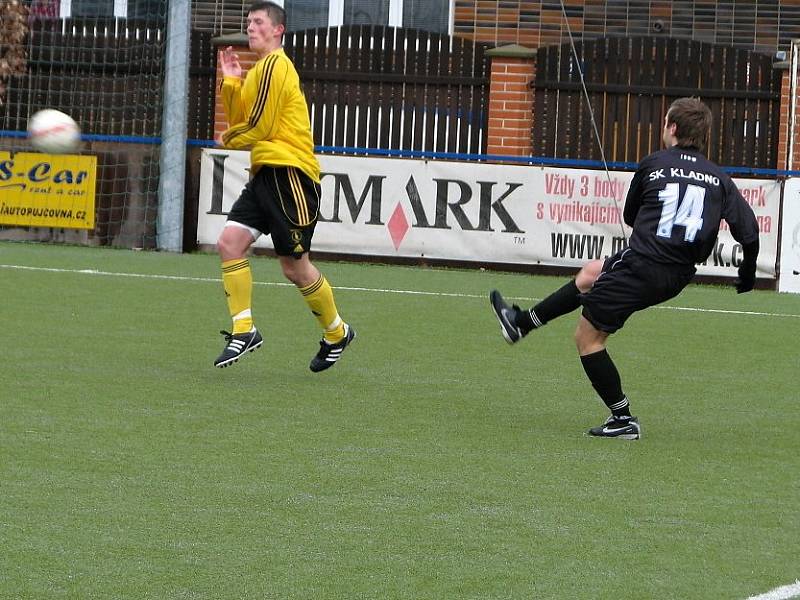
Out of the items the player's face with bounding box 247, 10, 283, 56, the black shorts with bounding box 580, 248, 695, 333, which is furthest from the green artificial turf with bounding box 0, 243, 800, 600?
the player's face with bounding box 247, 10, 283, 56

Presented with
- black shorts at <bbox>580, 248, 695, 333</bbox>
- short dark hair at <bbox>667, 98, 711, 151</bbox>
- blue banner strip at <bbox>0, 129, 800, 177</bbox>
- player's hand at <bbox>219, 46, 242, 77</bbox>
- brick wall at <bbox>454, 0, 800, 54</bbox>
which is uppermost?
brick wall at <bbox>454, 0, 800, 54</bbox>

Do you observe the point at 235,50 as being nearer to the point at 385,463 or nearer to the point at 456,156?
the point at 456,156

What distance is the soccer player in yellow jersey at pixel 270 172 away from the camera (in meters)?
8.59

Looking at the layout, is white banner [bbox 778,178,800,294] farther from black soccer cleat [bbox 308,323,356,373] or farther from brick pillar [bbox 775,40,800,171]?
black soccer cleat [bbox 308,323,356,373]

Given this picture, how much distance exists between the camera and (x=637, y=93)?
1864cm

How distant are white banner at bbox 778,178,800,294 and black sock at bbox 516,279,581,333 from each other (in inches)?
332

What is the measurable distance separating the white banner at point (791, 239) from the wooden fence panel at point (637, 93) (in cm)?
282

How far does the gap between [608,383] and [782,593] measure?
2.58 metres

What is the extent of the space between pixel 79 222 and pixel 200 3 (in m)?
6.53

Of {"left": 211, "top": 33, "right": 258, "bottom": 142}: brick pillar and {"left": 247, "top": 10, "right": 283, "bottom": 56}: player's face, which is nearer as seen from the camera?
{"left": 247, "top": 10, "right": 283, "bottom": 56}: player's face

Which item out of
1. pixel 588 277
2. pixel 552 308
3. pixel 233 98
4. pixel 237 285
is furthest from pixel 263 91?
pixel 588 277

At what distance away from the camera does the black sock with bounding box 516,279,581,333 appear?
7.57 meters

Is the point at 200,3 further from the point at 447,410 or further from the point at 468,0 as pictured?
the point at 447,410

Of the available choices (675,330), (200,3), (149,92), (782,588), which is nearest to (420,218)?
(149,92)
